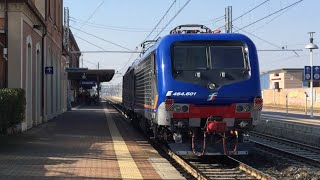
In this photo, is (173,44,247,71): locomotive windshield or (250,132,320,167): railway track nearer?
(173,44,247,71): locomotive windshield

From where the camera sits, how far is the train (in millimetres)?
12055

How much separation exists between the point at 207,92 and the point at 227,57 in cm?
114

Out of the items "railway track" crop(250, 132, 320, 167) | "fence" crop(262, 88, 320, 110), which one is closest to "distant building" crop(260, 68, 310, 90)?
"fence" crop(262, 88, 320, 110)

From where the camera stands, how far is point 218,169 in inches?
468

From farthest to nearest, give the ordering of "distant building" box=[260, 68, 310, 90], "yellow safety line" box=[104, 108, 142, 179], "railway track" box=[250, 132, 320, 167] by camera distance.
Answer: "distant building" box=[260, 68, 310, 90]
"railway track" box=[250, 132, 320, 167]
"yellow safety line" box=[104, 108, 142, 179]

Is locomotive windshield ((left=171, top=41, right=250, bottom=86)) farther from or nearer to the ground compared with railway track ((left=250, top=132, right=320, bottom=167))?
farther from the ground

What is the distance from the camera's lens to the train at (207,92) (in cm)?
1205

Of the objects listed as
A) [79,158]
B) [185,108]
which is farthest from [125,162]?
[185,108]

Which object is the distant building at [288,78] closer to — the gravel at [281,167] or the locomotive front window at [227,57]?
the gravel at [281,167]

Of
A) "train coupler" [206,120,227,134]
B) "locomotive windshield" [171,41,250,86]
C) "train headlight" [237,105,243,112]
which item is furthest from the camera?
"locomotive windshield" [171,41,250,86]

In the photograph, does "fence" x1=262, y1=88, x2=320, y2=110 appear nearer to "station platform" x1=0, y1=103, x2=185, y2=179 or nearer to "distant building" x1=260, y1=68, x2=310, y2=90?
"distant building" x1=260, y1=68, x2=310, y2=90

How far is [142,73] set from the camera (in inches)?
675

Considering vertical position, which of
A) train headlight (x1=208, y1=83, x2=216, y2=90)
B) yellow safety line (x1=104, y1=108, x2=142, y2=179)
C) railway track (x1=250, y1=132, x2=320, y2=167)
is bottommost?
railway track (x1=250, y1=132, x2=320, y2=167)

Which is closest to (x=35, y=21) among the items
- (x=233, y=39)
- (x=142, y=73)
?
(x=142, y=73)
